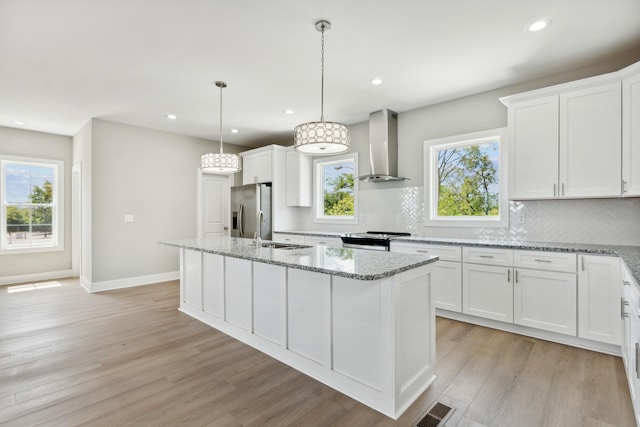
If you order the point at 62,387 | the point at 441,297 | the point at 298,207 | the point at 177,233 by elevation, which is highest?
the point at 298,207

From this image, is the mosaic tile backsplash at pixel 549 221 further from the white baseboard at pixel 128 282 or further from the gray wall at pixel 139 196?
the white baseboard at pixel 128 282

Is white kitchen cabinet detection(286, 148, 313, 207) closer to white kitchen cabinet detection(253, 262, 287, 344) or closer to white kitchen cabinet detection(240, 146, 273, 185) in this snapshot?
white kitchen cabinet detection(240, 146, 273, 185)

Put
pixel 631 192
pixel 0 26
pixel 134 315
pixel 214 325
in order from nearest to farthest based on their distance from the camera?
pixel 0 26, pixel 631 192, pixel 214 325, pixel 134 315

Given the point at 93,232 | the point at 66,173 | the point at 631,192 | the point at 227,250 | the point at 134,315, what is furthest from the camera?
the point at 66,173

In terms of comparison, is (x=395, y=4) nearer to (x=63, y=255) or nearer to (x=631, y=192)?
(x=631, y=192)

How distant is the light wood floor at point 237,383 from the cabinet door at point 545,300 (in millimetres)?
181

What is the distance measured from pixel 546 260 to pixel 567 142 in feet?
3.69

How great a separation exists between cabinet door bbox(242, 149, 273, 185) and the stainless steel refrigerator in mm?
218

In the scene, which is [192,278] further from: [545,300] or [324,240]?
[545,300]

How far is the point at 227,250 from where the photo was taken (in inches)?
109

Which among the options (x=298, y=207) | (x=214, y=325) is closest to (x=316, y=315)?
→ (x=214, y=325)

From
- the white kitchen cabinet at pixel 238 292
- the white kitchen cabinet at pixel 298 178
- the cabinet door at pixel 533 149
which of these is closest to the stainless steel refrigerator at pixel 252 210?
the white kitchen cabinet at pixel 298 178

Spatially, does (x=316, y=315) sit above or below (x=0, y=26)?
below

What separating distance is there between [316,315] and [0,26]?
3.29 meters
